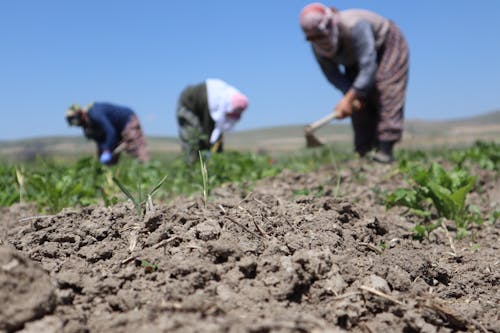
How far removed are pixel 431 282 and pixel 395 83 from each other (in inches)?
207

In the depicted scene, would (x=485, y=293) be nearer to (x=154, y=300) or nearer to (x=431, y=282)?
(x=431, y=282)

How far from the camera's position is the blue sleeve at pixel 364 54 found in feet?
22.2

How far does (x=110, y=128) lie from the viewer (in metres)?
11.1

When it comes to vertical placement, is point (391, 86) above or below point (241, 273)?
above

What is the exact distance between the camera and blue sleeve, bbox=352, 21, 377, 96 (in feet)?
22.2

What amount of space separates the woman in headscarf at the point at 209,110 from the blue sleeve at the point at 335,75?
67.2 inches

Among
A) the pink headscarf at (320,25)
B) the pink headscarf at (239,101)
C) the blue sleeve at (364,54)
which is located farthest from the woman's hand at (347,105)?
the pink headscarf at (239,101)

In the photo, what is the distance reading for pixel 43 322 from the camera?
1.45 m

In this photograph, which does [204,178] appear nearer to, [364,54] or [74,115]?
[364,54]

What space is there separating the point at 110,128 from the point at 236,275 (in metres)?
9.71

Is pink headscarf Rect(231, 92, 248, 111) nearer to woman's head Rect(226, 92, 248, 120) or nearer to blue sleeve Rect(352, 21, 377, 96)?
woman's head Rect(226, 92, 248, 120)

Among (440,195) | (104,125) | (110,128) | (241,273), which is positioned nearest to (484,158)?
(440,195)

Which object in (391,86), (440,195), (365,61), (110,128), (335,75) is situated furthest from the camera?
(110,128)

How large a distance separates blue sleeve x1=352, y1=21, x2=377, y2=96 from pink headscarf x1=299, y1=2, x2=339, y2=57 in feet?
0.81
